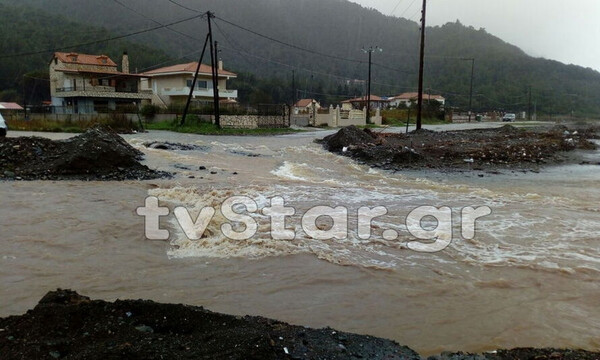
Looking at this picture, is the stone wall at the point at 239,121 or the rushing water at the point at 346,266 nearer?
the rushing water at the point at 346,266

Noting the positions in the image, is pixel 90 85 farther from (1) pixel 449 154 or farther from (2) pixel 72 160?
(1) pixel 449 154

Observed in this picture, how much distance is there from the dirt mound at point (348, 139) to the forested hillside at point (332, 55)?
2033 inches

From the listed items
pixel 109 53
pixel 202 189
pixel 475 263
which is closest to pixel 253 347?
pixel 475 263

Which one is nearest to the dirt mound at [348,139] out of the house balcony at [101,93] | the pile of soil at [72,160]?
the pile of soil at [72,160]

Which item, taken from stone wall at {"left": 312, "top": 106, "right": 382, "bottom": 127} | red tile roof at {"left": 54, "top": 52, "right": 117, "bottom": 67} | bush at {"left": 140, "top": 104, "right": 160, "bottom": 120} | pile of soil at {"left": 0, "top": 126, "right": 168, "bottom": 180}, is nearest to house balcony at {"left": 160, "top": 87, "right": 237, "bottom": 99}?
red tile roof at {"left": 54, "top": 52, "right": 117, "bottom": 67}

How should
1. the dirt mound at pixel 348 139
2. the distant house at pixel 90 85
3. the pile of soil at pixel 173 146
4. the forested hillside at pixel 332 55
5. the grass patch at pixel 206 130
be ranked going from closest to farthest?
the pile of soil at pixel 173 146
the dirt mound at pixel 348 139
the grass patch at pixel 206 130
the distant house at pixel 90 85
the forested hillside at pixel 332 55

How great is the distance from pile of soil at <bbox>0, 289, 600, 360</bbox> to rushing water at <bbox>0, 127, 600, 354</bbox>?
63 cm

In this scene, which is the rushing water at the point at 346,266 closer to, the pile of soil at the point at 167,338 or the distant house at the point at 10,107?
the pile of soil at the point at 167,338

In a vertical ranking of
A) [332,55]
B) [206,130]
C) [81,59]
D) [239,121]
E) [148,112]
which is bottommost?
[206,130]

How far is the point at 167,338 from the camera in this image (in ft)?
11.0

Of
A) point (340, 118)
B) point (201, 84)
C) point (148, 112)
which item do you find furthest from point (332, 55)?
point (148, 112)

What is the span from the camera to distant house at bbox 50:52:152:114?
176 feet

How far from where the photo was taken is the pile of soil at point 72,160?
488 inches

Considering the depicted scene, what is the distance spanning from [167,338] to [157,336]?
73 mm
